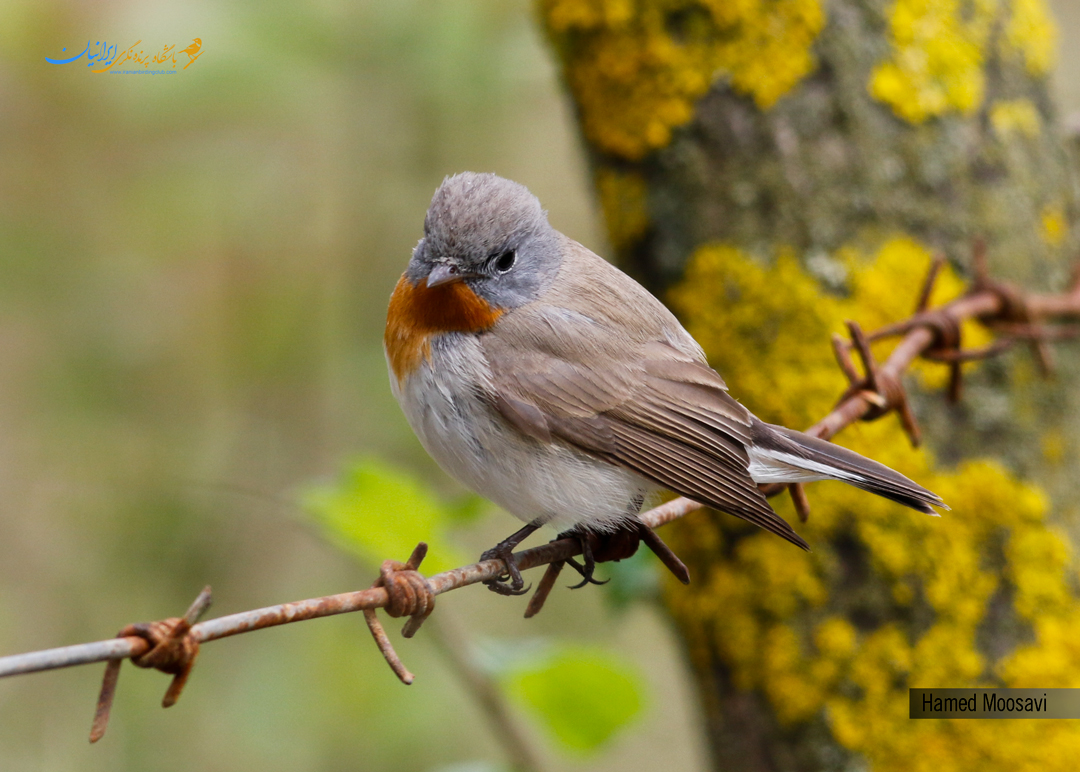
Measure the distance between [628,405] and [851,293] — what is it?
87cm

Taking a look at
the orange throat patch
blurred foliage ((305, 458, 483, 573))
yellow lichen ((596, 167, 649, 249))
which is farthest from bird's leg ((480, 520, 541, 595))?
yellow lichen ((596, 167, 649, 249))

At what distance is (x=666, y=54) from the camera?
2992mm

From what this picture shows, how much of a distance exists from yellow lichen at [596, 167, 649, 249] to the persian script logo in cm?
166

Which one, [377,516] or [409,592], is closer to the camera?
[409,592]

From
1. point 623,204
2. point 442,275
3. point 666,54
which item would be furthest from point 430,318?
point 666,54

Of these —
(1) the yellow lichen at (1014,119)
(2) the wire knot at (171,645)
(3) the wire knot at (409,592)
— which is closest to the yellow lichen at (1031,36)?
(1) the yellow lichen at (1014,119)

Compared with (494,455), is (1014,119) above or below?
above

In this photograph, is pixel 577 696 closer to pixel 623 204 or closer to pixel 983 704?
pixel 983 704

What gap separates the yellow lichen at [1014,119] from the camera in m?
3.04

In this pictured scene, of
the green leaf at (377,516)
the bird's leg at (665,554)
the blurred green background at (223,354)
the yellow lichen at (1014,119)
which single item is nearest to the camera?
the bird's leg at (665,554)

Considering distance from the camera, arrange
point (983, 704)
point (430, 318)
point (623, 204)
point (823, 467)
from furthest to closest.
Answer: point (623, 204)
point (983, 704)
point (430, 318)
point (823, 467)

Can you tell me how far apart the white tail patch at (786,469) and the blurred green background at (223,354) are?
68.1 inches

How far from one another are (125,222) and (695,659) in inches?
136

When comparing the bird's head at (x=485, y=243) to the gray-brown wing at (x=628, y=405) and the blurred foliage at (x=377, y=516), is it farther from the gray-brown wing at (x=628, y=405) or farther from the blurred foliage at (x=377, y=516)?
the blurred foliage at (x=377, y=516)
